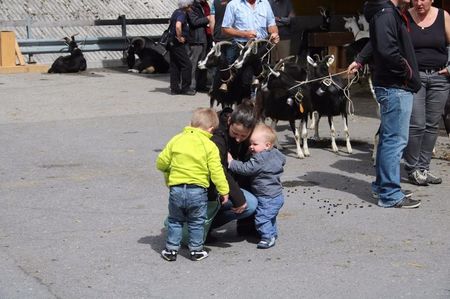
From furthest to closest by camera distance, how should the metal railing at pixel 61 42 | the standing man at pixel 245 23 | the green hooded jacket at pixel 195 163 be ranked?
the metal railing at pixel 61 42 → the standing man at pixel 245 23 → the green hooded jacket at pixel 195 163

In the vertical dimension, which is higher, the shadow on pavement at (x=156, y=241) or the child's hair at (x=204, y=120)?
the child's hair at (x=204, y=120)

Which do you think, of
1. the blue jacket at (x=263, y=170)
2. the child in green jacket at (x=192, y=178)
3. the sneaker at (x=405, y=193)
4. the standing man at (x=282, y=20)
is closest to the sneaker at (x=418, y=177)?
the sneaker at (x=405, y=193)

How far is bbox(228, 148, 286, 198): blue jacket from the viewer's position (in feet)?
23.0

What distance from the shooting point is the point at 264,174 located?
23.1 ft

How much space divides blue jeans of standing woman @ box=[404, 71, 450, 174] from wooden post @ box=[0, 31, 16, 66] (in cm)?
1291

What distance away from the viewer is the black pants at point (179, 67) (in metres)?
17.0

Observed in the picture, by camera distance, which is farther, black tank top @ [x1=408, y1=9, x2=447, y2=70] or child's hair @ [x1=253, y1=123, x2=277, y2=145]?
black tank top @ [x1=408, y1=9, x2=447, y2=70]

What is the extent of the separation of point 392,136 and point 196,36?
377 inches

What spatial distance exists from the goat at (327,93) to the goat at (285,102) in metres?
0.21

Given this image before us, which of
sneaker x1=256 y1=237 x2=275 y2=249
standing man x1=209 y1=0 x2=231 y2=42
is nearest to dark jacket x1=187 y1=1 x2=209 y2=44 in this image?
standing man x1=209 y1=0 x2=231 y2=42

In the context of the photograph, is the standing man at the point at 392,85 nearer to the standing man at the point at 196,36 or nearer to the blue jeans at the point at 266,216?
the blue jeans at the point at 266,216

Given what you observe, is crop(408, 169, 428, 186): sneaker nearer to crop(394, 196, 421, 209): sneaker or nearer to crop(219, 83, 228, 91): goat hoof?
crop(394, 196, 421, 209): sneaker

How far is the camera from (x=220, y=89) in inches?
460

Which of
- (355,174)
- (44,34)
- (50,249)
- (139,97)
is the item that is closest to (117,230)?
(50,249)
